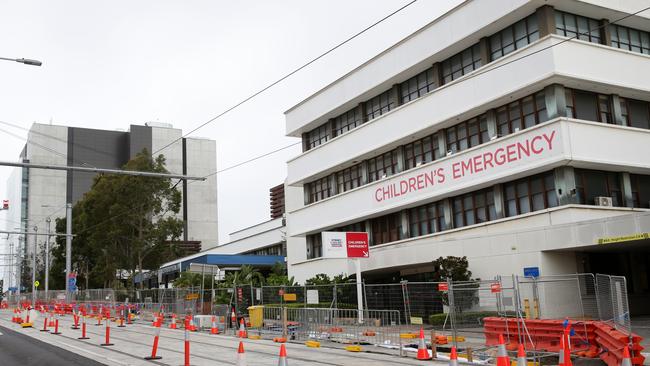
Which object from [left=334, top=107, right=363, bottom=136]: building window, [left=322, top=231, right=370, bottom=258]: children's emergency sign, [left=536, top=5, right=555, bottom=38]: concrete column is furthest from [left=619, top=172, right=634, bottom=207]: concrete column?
[left=334, top=107, right=363, bottom=136]: building window

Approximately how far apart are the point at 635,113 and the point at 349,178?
63.7ft

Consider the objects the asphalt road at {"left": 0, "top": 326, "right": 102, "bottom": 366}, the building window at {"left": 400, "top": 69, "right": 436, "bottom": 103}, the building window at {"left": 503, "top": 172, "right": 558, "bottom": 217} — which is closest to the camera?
the asphalt road at {"left": 0, "top": 326, "right": 102, "bottom": 366}

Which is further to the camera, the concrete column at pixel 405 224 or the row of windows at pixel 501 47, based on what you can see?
the concrete column at pixel 405 224

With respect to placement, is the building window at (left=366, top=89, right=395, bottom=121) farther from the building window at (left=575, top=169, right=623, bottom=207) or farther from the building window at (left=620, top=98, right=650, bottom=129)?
the building window at (left=575, top=169, right=623, bottom=207)

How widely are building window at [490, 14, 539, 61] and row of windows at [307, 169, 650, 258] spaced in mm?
6682

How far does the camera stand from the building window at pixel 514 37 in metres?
30.2

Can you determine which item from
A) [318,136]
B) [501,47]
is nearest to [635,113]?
[501,47]

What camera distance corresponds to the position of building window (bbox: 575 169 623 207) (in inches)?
1133

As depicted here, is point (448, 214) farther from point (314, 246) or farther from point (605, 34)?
point (314, 246)

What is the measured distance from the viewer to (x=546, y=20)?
29094 mm

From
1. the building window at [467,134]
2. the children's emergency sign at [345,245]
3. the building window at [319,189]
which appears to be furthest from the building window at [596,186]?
the building window at [319,189]

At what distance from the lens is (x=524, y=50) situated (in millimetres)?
29297

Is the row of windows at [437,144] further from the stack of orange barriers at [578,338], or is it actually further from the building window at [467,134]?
the stack of orange barriers at [578,338]

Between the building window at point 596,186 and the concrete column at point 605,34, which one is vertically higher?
the concrete column at point 605,34
